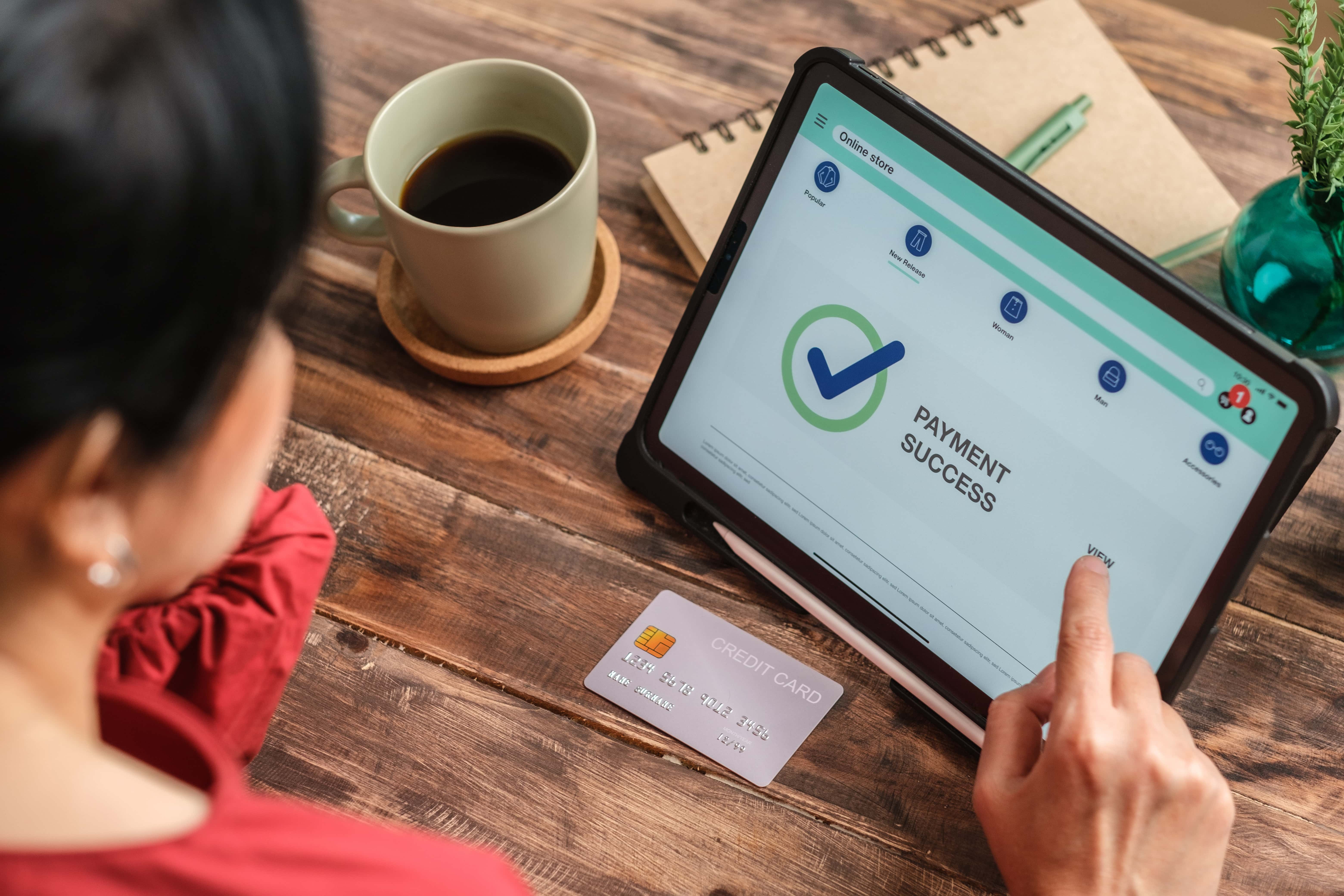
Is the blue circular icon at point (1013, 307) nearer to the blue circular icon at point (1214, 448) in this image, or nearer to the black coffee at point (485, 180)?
the blue circular icon at point (1214, 448)

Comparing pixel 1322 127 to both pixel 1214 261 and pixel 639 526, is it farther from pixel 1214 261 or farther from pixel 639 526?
pixel 639 526

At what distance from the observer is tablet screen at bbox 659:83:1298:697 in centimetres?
50

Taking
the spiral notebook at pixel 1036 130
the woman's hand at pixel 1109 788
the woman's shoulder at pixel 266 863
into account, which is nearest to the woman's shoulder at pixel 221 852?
the woman's shoulder at pixel 266 863

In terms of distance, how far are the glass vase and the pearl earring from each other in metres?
0.65

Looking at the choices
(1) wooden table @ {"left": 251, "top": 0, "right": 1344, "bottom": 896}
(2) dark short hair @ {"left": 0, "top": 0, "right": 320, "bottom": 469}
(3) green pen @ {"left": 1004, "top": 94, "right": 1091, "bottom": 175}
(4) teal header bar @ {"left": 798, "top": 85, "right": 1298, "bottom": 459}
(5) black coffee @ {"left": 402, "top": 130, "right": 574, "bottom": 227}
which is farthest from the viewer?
(3) green pen @ {"left": 1004, "top": 94, "right": 1091, "bottom": 175}

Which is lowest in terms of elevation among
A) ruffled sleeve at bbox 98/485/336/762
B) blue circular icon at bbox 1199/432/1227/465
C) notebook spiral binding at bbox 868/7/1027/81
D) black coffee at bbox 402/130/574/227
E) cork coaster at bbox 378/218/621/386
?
ruffled sleeve at bbox 98/485/336/762

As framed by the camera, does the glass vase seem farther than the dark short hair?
Yes

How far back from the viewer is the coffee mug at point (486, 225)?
24.4 inches

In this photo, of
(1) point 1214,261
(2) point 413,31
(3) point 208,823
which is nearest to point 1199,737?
(1) point 1214,261

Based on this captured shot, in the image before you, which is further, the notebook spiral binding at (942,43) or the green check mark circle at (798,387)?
the notebook spiral binding at (942,43)

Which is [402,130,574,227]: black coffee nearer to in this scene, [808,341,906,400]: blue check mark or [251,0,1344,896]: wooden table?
[251,0,1344,896]: wooden table

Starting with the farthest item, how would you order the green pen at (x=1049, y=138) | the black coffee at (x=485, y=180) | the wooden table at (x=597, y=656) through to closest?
1. the green pen at (x=1049, y=138)
2. the black coffee at (x=485, y=180)
3. the wooden table at (x=597, y=656)

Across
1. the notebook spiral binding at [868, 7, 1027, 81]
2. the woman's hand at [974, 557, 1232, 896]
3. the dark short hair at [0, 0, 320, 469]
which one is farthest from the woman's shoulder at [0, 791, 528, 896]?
the notebook spiral binding at [868, 7, 1027, 81]

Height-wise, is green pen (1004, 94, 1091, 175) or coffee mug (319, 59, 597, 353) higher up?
green pen (1004, 94, 1091, 175)
